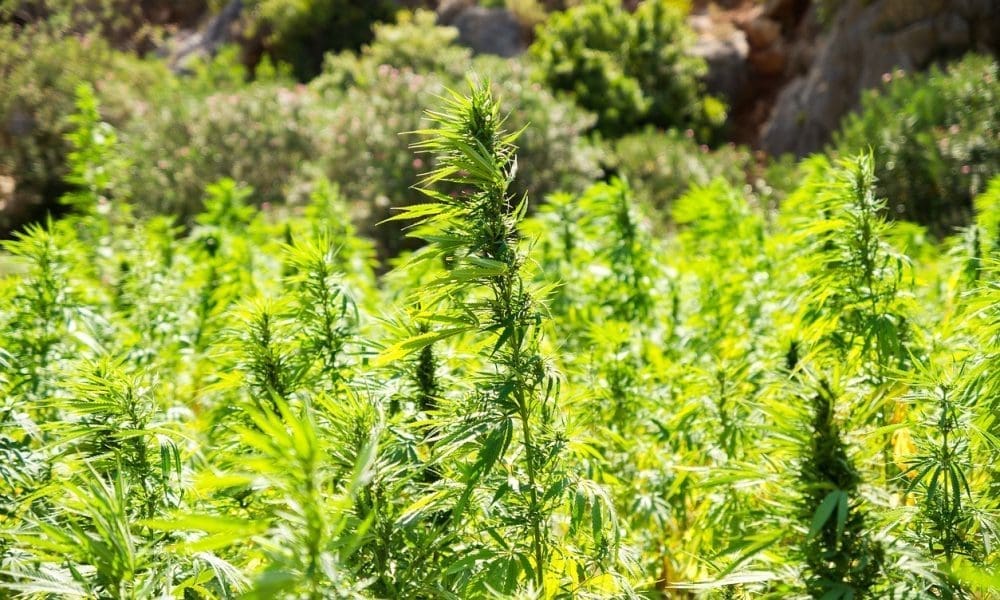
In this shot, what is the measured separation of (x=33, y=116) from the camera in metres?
10.4

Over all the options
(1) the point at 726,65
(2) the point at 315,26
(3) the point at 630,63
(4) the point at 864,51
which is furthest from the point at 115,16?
(4) the point at 864,51

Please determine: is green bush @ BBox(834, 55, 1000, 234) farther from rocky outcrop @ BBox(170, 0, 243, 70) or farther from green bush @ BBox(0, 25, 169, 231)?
rocky outcrop @ BBox(170, 0, 243, 70)

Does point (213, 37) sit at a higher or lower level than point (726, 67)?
higher

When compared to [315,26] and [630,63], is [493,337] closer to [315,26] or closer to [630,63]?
[630,63]

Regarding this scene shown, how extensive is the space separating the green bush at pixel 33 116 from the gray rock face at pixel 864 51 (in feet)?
33.8

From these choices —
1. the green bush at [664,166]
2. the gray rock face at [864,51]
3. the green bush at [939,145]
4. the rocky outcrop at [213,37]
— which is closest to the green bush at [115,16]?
the rocky outcrop at [213,37]

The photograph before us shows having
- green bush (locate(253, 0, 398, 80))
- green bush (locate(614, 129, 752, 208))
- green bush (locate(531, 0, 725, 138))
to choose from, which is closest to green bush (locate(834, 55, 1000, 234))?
green bush (locate(614, 129, 752, 208))

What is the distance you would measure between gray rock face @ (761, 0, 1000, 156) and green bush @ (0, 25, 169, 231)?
1031 centimetres

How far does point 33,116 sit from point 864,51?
11.5 metres

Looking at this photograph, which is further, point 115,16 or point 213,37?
point 213,37

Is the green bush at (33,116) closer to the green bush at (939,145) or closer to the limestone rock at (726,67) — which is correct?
the limestone rock at (726,67)

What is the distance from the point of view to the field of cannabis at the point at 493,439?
4.42 feet

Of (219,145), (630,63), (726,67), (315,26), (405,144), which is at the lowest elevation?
(405,144)

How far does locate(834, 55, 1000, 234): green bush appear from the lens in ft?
22.2
